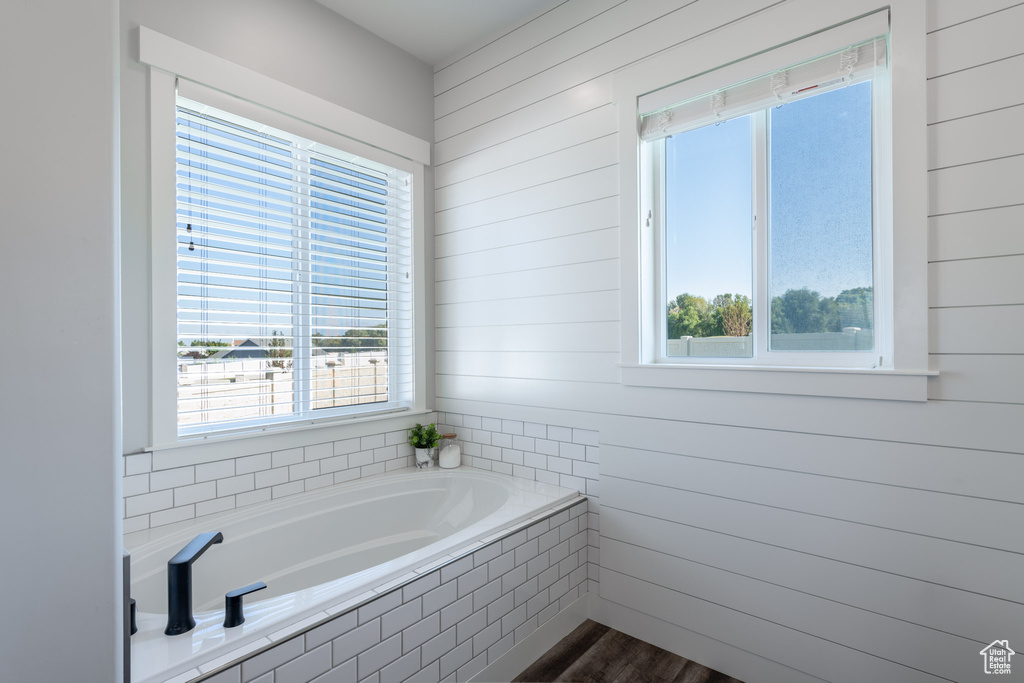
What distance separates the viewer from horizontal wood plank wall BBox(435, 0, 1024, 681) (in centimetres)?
144

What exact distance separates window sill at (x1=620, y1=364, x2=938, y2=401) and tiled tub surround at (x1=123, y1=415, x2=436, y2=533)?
1.42 m

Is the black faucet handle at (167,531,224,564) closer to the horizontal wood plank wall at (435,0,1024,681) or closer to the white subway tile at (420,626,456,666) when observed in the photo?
the white subway tile at (420,626,456,666)

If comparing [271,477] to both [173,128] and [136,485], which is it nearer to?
[136,485]

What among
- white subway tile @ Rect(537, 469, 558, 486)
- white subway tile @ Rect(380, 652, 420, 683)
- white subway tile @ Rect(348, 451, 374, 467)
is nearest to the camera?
white subway tile @ Rect(380, 652, 420, 683)

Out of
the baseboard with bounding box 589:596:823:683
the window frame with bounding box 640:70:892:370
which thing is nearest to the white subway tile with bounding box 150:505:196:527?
the baseboard with bounding box 589:596:823:683

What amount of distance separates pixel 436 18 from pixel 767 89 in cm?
170

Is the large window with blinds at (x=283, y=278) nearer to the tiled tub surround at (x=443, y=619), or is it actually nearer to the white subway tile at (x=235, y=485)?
the white subway tile at (x=235, y=485)

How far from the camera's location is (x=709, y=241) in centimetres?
207

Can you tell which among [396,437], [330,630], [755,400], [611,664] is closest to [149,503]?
[330,630]

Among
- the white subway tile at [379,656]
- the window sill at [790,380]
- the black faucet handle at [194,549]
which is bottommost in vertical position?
the white subway tile at [379,656]

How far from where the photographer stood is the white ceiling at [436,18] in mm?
2432

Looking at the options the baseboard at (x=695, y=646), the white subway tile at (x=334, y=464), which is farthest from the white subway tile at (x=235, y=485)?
the baseboard at (x=695, y=646)

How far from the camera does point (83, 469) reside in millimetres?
414

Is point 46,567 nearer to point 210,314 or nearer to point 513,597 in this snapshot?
point 513,597
